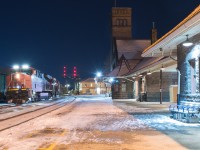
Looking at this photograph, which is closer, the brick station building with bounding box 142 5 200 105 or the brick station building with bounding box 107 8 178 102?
the brick station building with bounding box 142 5 200 105

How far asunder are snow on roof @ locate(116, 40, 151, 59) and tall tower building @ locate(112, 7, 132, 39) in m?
6.36

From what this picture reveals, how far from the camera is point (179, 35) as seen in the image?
15.2m

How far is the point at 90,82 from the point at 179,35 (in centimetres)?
12487

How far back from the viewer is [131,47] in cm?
6053

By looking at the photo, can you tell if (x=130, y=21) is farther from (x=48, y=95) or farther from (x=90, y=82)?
(x=90, y=82)

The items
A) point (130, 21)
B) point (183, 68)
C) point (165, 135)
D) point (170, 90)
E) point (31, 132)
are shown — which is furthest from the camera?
point (130, 21)

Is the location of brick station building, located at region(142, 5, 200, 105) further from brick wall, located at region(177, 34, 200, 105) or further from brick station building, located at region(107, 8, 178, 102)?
brick station building, located at region(107, 8, 178, 102)

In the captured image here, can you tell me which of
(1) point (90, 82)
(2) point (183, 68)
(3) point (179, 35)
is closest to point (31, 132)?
(3) point (179, 35)

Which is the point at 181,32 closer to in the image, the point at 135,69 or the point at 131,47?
the point at 135,69

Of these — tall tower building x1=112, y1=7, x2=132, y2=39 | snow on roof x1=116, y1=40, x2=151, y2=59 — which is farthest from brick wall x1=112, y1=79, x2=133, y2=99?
tall tower building x1=112, y1=7, x2=132, y2=39

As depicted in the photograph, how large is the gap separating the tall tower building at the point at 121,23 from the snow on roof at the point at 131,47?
251 inches

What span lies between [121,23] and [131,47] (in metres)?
12.4

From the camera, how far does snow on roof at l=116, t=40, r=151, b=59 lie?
55734 millimetres

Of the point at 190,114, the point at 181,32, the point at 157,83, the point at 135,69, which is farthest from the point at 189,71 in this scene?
the point at 135,69
